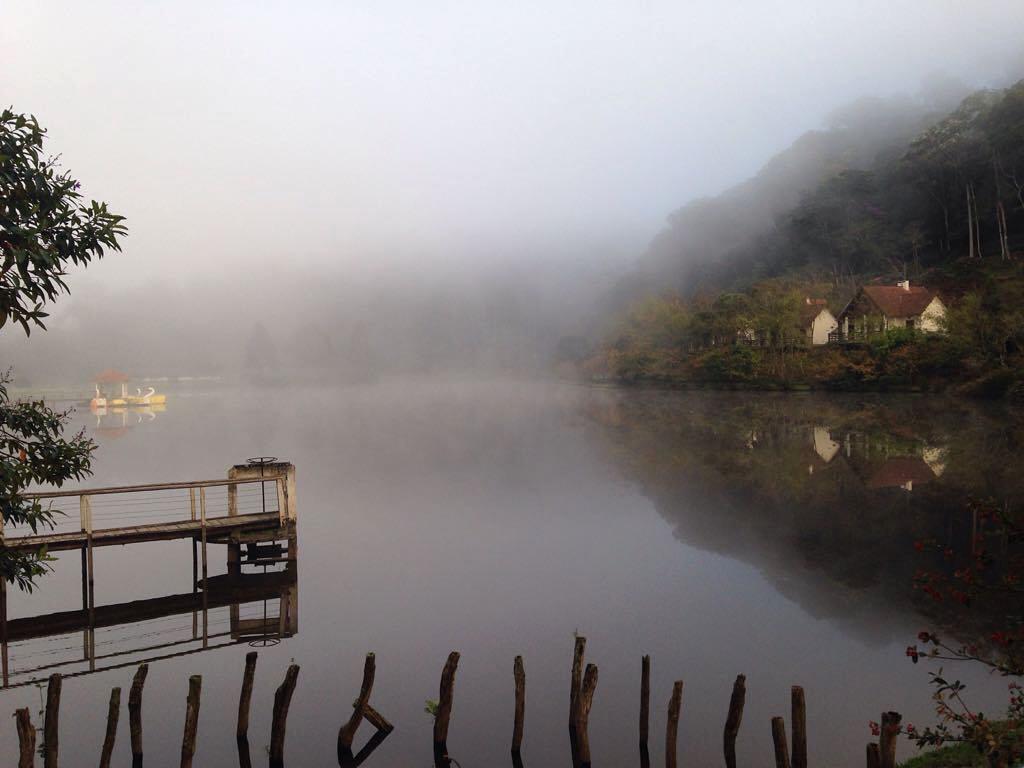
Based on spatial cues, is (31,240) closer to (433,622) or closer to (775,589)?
(433,622)

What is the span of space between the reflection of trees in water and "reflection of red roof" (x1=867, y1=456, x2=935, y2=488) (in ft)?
0.30

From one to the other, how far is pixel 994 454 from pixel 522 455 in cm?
2987

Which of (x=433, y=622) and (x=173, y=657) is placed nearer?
(x=173, y=657)

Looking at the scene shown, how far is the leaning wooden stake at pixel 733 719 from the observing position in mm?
10539

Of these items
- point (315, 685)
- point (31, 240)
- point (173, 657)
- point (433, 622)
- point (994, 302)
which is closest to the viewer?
point (31, 240)

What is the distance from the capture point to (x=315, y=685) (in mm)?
15602

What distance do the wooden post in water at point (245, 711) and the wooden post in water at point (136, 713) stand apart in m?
1.38

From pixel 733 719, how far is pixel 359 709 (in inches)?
221

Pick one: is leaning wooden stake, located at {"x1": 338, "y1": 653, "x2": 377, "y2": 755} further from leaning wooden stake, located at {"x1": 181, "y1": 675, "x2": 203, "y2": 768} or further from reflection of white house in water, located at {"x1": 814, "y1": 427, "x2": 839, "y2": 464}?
reflection of white house in water, located at {"x1": 814, "y1": 427, "x2": 839, "y2": 464}

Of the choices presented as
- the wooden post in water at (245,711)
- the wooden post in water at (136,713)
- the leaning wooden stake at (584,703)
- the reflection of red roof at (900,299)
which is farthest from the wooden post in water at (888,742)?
the reflection of red roof at (900,299)

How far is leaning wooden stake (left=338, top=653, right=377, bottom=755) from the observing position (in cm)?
1134

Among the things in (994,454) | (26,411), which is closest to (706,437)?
(994,454)

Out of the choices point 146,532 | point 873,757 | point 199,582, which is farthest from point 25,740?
point 199,582

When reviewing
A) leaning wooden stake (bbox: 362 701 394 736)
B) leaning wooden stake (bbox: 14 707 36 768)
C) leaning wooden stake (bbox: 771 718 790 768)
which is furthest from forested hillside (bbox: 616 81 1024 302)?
leaning wooden stake (bbox: 14 707 36 768)
